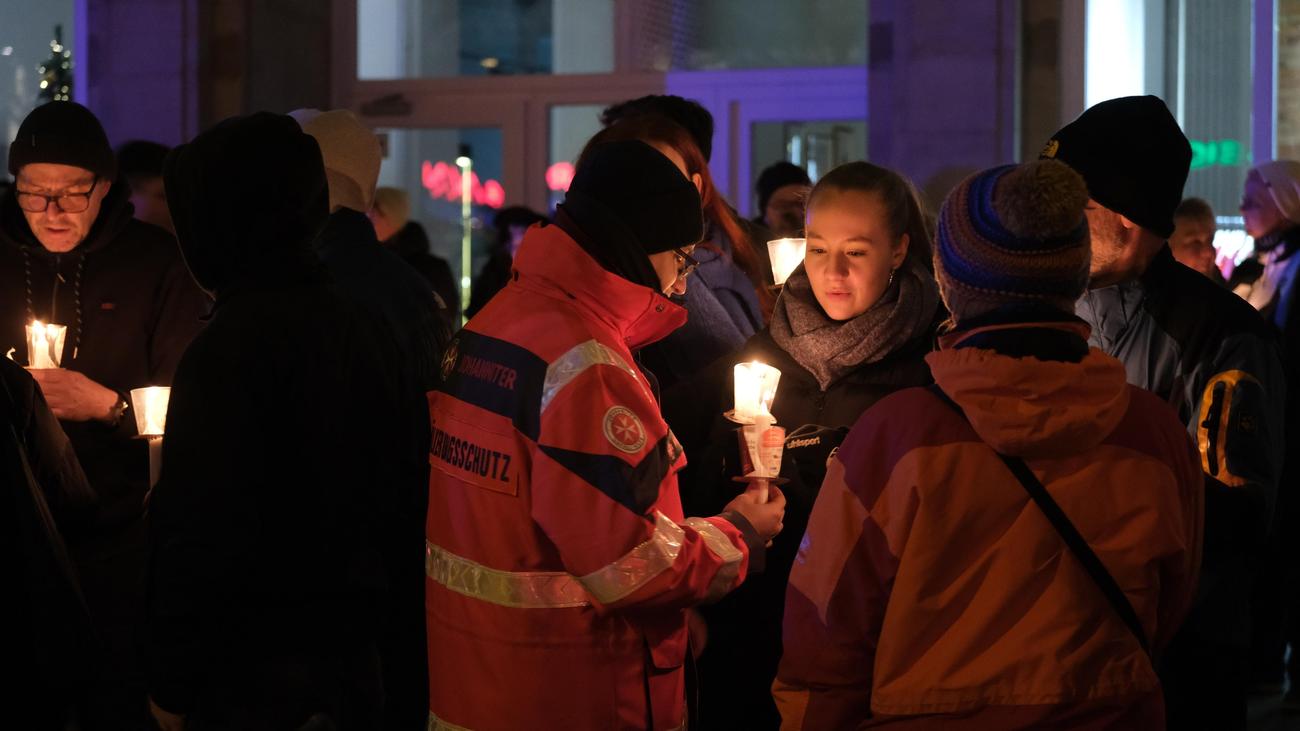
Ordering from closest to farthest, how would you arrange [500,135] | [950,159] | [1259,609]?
[1259,609] < [950,159] < [500,135]

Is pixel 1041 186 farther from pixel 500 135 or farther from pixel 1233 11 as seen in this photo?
pixel 500 135

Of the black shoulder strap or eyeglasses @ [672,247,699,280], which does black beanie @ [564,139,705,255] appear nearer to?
eyeglasses @ [672,247,699,280]

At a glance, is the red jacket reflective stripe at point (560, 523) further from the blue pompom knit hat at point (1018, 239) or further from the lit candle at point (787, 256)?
the lit candle at point (787, 256)

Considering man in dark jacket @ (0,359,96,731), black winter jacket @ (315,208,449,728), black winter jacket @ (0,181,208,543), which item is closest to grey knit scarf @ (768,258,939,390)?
black winter jacket @ (315,208,449,728)

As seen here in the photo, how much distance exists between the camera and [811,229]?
343 cm

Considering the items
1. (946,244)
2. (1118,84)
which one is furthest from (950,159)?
(946,244)

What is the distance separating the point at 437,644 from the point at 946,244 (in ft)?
3.90

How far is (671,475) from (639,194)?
514 millimetres

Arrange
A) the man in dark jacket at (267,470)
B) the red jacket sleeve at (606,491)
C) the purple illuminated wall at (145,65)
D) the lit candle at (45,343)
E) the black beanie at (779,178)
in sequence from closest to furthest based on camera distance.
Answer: the red jacket sleeve at (606,491) < the man in dark jacket at (267,470) < the lit candle at (45,343) < the black beanie at (779,178) < the purple illuminated wall at (145,65)

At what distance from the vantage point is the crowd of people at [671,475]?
6.94 ft

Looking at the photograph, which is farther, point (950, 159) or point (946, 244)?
point (950, 159)

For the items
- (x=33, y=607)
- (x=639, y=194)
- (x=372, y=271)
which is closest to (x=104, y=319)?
(x=372, y=271)

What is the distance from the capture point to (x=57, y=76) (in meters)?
9.66

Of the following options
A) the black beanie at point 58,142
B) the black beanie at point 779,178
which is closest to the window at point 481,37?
the black beanie at point 779,178
